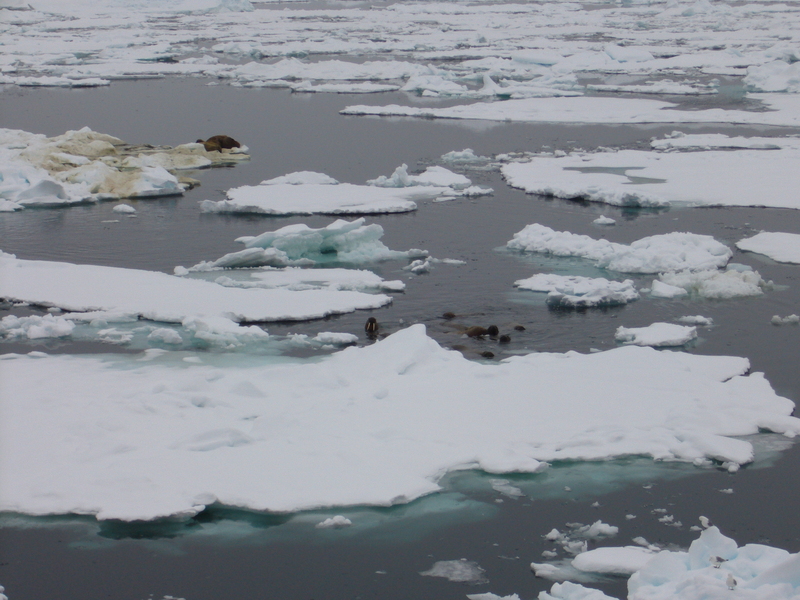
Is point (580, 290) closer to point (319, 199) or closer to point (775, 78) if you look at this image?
point (319, 199)

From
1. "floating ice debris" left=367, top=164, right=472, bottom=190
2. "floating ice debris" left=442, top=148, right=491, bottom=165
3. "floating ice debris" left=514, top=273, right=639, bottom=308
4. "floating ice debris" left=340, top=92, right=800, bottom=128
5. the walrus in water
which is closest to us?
"floating ice debris" left=514, top=273, right=639, bottom=308

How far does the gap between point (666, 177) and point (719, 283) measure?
17.8 feet

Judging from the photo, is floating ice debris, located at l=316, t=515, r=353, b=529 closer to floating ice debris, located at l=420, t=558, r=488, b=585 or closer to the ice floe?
floating ice debris, located at l=420, t=558, r=488, b=585

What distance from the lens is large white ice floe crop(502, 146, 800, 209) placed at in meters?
13.9

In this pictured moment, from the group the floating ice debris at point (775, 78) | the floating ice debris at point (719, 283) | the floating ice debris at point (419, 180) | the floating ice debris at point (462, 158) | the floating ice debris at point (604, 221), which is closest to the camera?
the floating ice debris at point (719, 283)

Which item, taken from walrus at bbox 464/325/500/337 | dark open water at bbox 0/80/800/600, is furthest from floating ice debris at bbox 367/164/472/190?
walrus at bbox 464/325/500/337

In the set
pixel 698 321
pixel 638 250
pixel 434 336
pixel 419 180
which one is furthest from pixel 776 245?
pixel 419 180

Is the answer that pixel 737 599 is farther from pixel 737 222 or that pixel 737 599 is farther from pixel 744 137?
pixel 744 137

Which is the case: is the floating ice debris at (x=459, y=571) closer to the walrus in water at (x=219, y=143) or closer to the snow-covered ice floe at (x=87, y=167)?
the snow-covered ice floe at (x=87, y=167)

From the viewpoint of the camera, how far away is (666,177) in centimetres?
1517

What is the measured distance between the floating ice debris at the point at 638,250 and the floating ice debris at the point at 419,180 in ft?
11.4

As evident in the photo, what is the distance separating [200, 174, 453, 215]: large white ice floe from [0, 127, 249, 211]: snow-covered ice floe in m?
1.47

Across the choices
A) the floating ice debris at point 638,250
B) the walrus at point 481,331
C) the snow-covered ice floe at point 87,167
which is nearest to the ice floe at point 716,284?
the floating ice debris at point 638,250

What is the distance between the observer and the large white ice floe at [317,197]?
1371 cm
